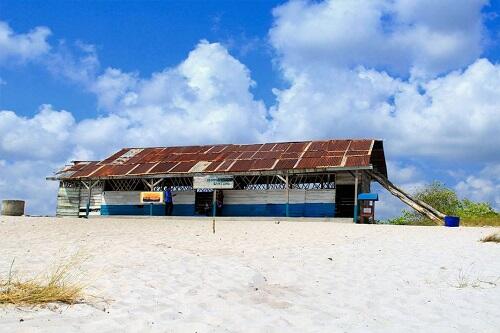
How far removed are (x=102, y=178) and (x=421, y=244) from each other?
18.6m

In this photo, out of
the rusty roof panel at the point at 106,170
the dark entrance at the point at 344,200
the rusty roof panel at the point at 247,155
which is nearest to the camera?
the dark entrance at the point at 344,200

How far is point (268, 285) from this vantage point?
703 cm

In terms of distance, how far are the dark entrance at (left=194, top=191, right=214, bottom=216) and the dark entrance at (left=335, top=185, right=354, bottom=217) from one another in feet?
20.7

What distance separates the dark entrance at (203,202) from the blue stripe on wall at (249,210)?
1.06ft

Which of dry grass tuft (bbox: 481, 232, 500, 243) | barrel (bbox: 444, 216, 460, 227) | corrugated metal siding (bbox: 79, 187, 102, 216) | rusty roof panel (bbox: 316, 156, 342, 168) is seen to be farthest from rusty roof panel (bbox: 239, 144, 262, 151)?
dry grass tuft (bbox: 481, 232, 500, 243)

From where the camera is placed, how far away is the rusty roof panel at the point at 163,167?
24888 mm

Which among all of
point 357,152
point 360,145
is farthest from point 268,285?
point 360,145

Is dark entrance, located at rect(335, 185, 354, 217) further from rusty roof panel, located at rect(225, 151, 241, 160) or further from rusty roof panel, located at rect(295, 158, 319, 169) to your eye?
rusty roof panel, located at rect(225, 151, 241, 160)

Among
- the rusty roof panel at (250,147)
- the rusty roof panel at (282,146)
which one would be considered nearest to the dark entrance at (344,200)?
the rusty roof panel at (282,146)

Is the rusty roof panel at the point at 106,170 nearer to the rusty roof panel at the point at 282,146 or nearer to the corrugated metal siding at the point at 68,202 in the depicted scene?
the corrugated metal siding at the point at 68,202

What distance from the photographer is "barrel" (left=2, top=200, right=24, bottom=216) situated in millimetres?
25688

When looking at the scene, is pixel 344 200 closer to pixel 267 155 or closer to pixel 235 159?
pixel 267 155

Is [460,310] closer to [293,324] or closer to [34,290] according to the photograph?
[293,324]

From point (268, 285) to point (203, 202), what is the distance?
60.5ft
